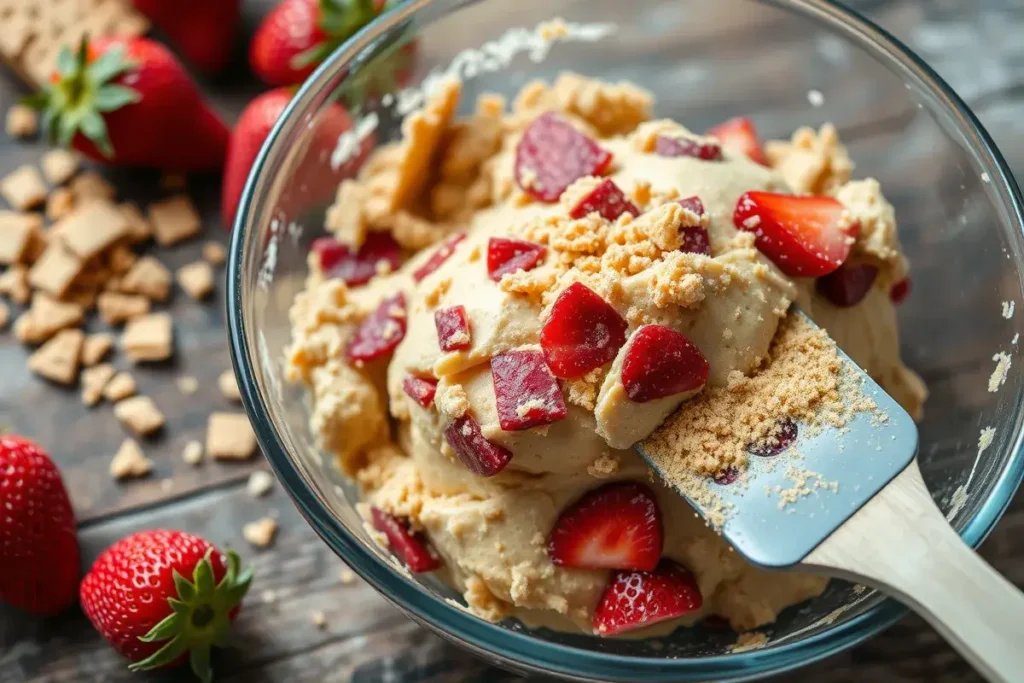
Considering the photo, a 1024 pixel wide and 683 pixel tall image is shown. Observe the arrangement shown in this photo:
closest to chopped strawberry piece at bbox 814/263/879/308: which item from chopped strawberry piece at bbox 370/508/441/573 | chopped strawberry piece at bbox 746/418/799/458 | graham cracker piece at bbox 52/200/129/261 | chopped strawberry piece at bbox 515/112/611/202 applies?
chopped strawberry piece at bbox 746/418/799/458

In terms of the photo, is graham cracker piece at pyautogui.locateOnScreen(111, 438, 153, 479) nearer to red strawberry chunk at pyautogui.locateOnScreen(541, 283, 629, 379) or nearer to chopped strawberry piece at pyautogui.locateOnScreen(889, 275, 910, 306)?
red strawberry chunk at pyautogui.locateOnScreen(541, 283, 629, 379)

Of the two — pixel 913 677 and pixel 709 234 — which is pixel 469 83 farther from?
pixel 913 677

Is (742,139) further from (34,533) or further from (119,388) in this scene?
(34,533)

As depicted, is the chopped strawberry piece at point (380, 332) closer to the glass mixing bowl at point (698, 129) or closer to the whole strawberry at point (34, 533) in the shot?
the glass mixing bowl at point (698, 129)


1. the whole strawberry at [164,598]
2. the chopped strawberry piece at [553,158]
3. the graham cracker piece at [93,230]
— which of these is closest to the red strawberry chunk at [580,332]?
the chopped strawberry piece at [553,158]

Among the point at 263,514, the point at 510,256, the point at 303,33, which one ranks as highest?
the point at 303,33

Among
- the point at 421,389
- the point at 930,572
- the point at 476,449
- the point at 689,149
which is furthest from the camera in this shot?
the point at 689,149

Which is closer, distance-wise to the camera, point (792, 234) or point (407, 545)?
point (792, 234)

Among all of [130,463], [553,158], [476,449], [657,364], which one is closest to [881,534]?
[657,364]

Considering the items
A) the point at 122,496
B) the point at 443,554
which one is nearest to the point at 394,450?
the point at 443,554
